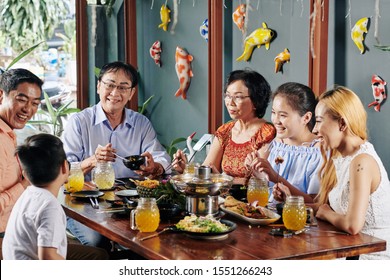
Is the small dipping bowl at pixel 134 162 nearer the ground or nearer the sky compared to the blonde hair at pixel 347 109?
nearer the ground

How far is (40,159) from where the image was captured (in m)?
1.85

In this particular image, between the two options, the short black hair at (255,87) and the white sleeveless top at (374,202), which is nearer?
the white sleeveless top at (374,202)

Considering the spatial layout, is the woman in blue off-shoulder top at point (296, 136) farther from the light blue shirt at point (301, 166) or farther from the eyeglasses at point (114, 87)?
the eyeglasses at point (114, 87)

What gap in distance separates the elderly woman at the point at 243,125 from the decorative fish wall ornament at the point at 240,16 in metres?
0.98

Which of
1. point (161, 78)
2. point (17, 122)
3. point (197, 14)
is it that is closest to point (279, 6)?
point (197, 14)

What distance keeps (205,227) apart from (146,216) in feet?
0.65

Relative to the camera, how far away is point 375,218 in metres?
2.19

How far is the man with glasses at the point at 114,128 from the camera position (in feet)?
10.6

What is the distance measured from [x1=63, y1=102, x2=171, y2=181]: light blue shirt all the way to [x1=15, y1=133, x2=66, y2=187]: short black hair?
1286 millimetres

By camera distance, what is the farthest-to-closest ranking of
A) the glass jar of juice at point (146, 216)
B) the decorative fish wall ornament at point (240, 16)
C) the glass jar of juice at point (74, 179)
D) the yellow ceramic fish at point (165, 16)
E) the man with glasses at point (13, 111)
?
the yellow ceramic fish at point (165, 16) → the decorative fish wall ornament at point (240, 16) → the glass jar of juice at point (74, 179) → the man with glasses at point (13, 111) → the glass jar of juice at point (146, 216)

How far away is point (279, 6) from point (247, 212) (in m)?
1.88

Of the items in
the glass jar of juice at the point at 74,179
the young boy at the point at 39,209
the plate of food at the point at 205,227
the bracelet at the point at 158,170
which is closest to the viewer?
the young boy at the point at 39,209

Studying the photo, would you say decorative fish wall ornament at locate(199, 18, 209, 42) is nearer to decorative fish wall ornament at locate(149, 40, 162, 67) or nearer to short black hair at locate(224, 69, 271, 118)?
decorative fish wall ornament at locate(149, 40, 162, 67)

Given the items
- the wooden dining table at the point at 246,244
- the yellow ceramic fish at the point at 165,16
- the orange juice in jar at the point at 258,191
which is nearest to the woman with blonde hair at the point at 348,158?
the wooden dining table at the point at 246,244
